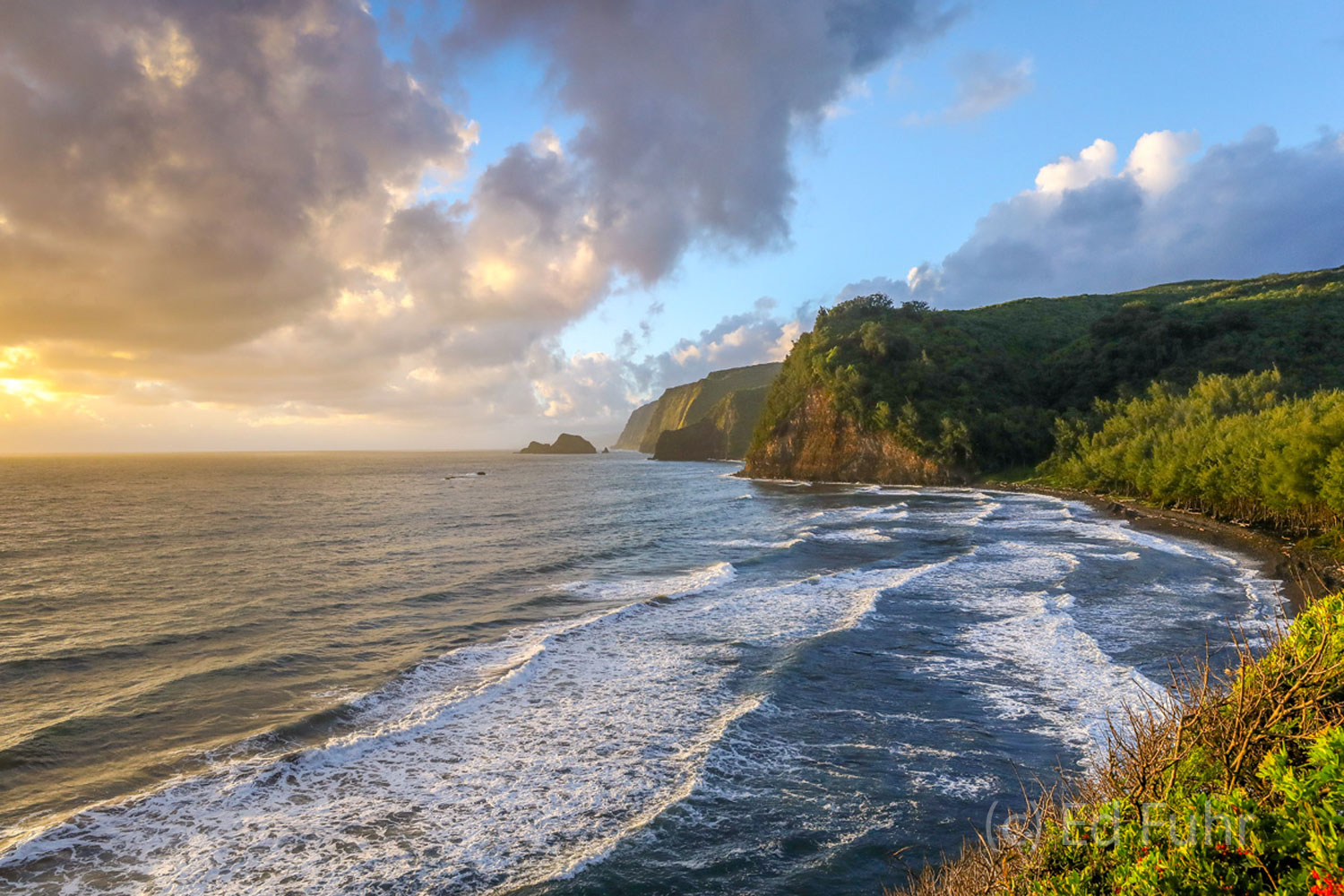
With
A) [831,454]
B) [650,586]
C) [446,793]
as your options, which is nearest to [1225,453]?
[650,586]

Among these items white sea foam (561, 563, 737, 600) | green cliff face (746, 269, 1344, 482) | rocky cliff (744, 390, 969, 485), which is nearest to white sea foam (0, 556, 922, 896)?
white sea foam (561, 563, 737, 600)

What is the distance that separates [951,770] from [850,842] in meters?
2.97

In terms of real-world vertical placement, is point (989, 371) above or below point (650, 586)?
above

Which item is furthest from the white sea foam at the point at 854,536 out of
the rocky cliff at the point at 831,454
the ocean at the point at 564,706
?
the rocky cliff at the point at 831,454

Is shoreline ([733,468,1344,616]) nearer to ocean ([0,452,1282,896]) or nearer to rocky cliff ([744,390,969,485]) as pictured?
ocean ([0,452,1282,896])

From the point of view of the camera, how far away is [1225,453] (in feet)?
119

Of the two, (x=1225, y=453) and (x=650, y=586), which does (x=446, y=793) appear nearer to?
(x=650, y=586)

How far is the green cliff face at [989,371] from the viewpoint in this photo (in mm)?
74750

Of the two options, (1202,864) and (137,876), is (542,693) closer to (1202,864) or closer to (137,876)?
(137,876)

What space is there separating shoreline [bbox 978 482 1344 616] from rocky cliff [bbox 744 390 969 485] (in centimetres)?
2337

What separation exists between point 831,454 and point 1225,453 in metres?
54.6

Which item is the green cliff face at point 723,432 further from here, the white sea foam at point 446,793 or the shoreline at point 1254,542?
the white sea foam at point 446,793

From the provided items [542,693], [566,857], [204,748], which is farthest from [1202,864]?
[204,748]

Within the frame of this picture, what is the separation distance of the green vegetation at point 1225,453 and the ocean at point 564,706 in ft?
15.9
